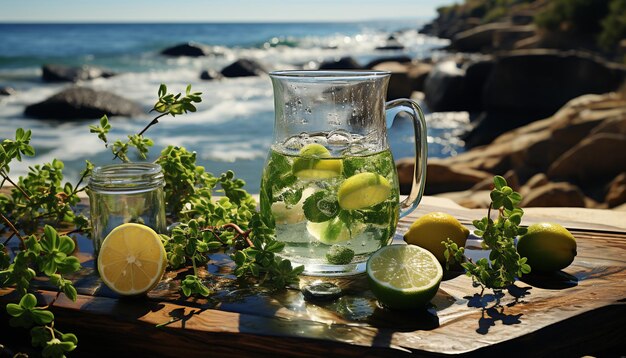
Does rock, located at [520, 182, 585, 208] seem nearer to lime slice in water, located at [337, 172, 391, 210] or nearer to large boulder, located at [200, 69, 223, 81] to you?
lime slice in water, located at [337, 172, 391, 210]

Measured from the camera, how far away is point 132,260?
179cm

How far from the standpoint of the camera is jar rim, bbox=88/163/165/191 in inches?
76.9

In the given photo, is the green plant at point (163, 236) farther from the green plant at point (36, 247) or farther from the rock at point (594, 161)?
the rock at point (594, 161)

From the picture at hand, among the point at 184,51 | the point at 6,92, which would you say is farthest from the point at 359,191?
the point at 184,51

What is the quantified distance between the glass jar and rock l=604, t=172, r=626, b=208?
4315mm

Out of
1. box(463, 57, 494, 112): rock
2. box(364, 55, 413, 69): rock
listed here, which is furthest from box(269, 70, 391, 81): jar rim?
box(364, 55, 413, 69): rock

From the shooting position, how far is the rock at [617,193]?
17.4 ft

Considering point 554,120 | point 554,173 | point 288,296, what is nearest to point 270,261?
point 288,296

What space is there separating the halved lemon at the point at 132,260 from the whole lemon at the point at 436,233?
2.48ft

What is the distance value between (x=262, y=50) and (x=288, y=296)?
3948cm

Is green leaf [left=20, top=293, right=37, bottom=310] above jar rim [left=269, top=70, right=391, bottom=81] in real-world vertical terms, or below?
below

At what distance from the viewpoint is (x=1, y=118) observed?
41.4ft

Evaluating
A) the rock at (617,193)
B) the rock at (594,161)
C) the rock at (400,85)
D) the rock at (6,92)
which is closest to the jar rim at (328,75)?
the rock at (617,193)

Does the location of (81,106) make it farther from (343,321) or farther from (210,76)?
(343,321)
